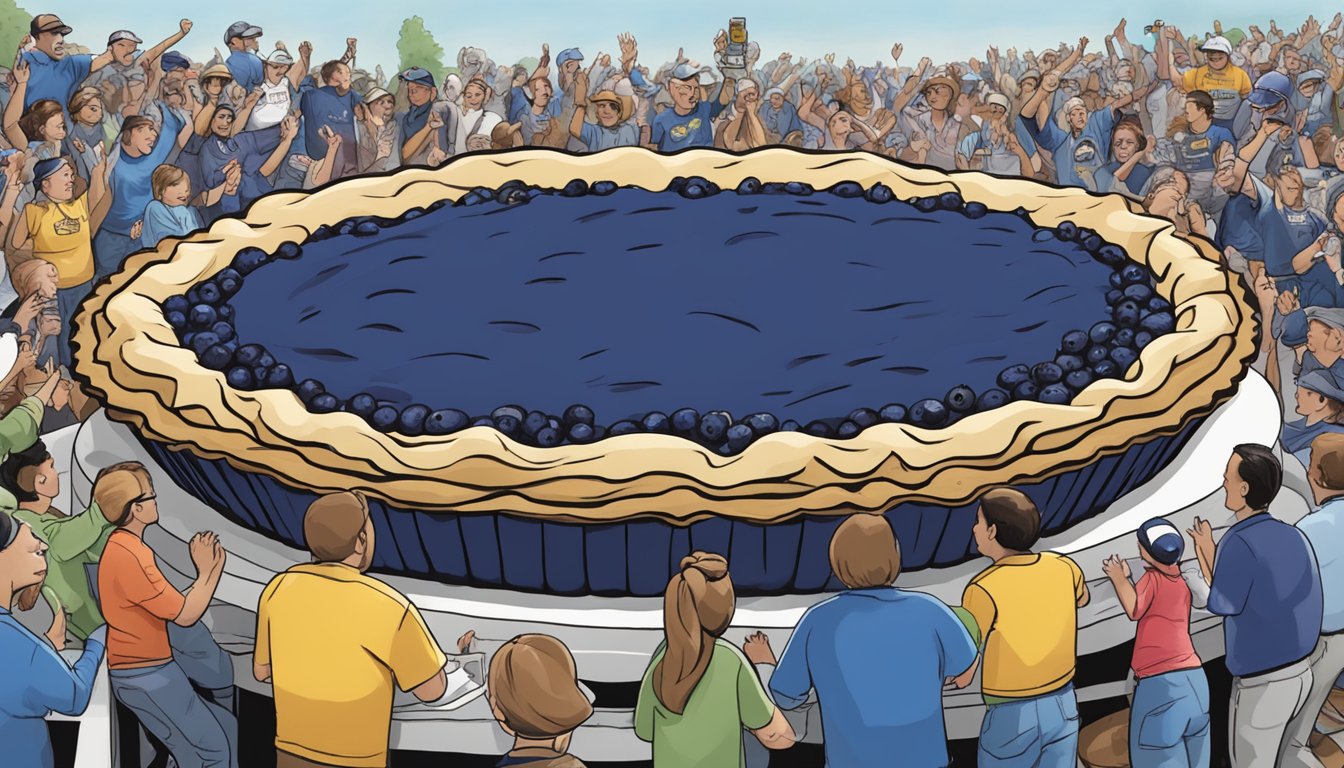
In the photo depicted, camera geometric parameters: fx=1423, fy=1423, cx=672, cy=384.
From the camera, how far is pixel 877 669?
13.7 ft

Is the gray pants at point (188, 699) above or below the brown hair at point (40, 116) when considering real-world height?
below

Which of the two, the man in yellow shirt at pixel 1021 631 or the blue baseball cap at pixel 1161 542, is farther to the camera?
the blue baseball cap at pixel 1161 542

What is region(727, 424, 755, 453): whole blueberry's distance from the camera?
199 inches

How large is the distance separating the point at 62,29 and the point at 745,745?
762 cm

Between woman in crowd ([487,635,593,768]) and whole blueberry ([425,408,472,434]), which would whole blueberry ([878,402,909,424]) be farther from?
woman in crowd ([487,635,593,768])

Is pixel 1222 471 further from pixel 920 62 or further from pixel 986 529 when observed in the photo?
pixel 920 62

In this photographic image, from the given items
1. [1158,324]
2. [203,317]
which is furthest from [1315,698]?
[203,317]

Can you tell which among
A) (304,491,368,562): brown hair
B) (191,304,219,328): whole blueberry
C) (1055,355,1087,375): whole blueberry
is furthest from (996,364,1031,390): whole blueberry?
(191,304,219,328): whole blueberry

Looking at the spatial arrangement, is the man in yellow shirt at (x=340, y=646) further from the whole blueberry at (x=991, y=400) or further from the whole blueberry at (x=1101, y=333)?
the whole blueberry at (x=1101, y=333)

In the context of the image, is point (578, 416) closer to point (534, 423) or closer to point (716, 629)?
point (534, 423)

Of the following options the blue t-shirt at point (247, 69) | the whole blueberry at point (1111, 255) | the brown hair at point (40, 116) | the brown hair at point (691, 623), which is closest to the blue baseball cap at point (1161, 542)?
the brown hair at point (691, 623)

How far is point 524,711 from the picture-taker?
351 cm

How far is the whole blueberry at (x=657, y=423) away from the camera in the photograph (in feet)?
16.9

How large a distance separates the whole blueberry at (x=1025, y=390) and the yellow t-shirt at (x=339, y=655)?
243 centimetres
